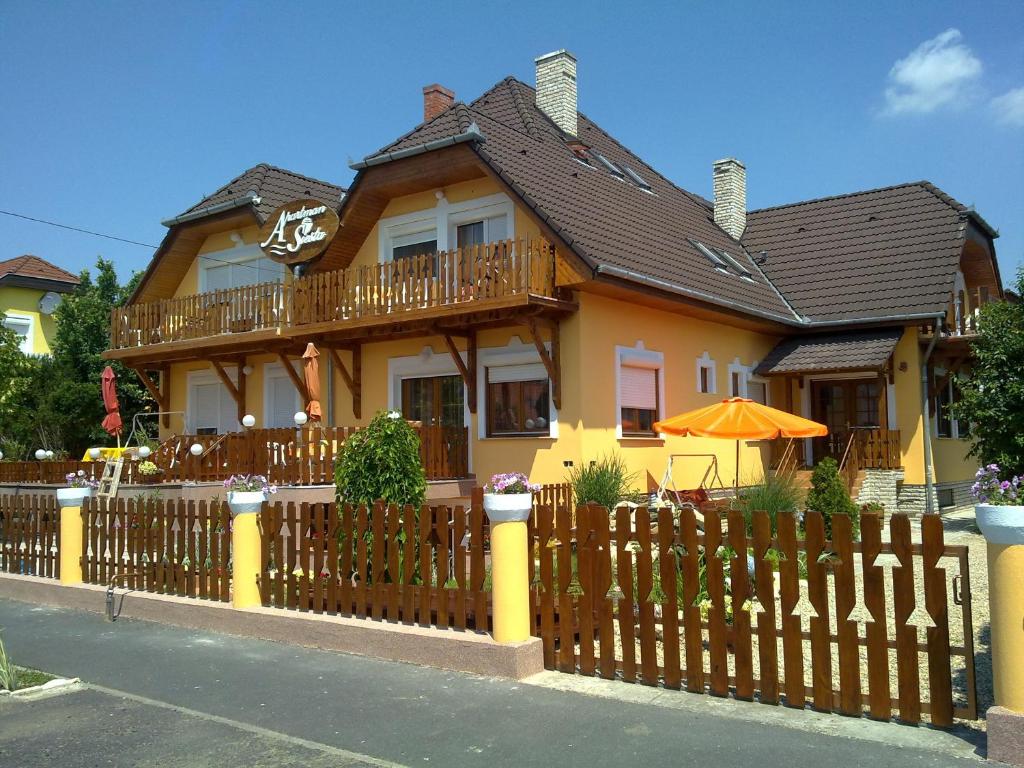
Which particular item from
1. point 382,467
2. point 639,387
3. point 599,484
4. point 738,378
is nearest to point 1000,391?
point 639,387

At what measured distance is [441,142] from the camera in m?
15.8

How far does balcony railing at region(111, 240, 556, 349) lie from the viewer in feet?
47.6

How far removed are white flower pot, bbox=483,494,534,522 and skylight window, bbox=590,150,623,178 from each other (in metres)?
15.3

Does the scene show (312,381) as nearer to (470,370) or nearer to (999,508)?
(470,370)

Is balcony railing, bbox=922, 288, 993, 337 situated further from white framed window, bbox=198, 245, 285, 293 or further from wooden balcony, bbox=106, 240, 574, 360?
white framed window, bbox=198, 245, 285, 293

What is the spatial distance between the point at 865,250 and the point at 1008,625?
18236 millimetres

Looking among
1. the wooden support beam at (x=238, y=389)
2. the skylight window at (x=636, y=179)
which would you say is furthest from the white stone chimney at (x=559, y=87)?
the wooden support beam at (x=238, y=389)

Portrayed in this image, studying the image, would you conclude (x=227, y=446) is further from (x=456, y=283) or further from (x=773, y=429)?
(x=773, y=429)

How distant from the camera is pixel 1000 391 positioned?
14.4 m

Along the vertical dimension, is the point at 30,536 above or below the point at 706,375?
below

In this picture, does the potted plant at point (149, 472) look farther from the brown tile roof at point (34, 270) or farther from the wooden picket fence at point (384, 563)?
the brown tile roof at point (34, 270)

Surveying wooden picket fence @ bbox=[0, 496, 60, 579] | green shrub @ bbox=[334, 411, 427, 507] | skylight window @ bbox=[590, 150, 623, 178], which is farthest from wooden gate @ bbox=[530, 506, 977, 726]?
skylight window @ bbox=[590, 150, 623, 178]

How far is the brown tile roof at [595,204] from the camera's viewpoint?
15438mm

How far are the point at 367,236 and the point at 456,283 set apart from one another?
4.24m
